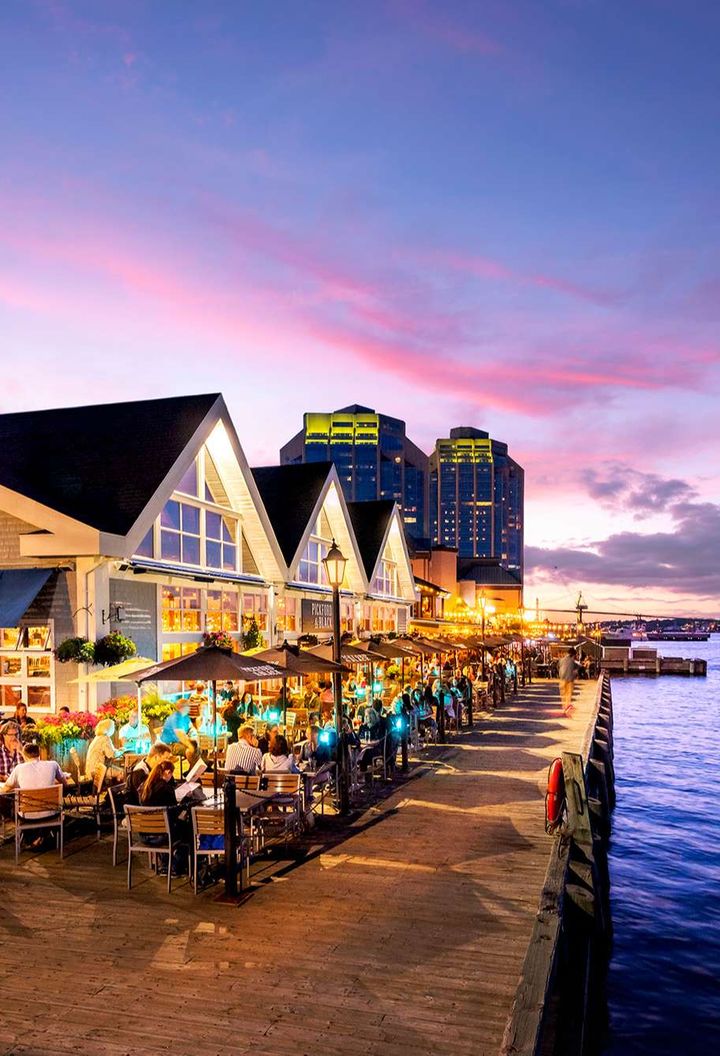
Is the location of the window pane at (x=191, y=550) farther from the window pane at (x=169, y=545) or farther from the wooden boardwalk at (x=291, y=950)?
the wooden boardwalk at (x=291, y=950)

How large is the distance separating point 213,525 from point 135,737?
10.3 metres

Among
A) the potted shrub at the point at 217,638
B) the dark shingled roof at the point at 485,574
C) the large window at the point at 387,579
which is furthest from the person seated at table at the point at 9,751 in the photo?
the dark shingled roof at the point at 485,574

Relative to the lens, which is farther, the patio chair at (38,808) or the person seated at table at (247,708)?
the person seated at table at (247,708)

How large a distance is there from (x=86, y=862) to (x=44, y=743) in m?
4.78

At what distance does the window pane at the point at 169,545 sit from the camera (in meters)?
22.4

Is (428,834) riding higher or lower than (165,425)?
lower

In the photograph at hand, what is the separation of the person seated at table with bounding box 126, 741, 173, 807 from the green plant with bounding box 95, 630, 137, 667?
6.50 meters

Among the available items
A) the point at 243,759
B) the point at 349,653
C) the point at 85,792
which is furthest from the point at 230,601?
the point at 243,759

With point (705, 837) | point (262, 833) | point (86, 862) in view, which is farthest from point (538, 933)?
point (705, 837)

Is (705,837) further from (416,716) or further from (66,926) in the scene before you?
(66,926)

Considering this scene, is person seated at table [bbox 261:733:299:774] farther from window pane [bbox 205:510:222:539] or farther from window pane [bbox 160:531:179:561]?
window pane [bbox 205:510:222:539]

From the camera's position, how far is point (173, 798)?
10.7 m

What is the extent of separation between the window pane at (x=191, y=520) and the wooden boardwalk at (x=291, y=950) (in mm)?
12776

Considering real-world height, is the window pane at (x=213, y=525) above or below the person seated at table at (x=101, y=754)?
above
